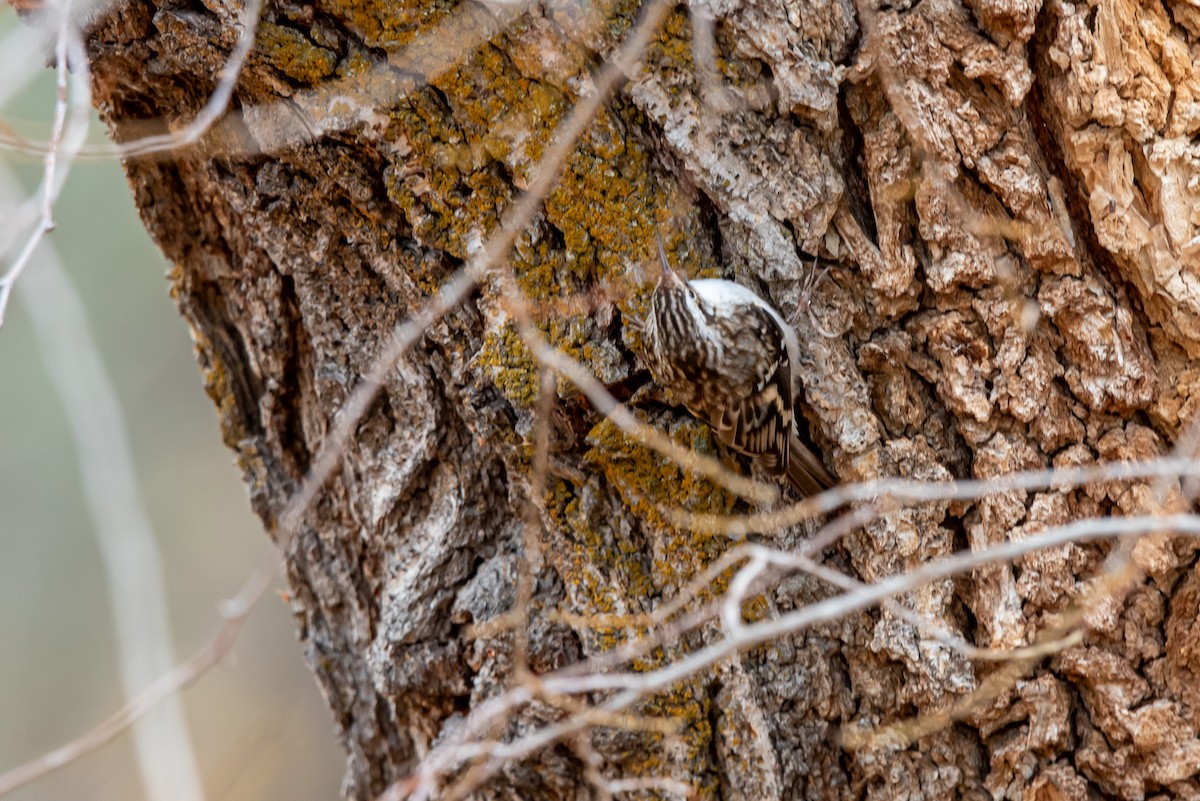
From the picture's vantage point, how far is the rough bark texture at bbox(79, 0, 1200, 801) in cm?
195

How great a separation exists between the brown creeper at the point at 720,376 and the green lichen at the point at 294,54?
2.37 feet

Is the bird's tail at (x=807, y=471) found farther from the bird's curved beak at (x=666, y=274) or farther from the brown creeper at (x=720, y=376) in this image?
the bird's curved beak at (x=666, y=274)

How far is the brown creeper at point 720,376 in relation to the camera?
7.14 ft

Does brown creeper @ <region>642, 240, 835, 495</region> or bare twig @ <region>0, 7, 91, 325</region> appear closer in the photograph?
bare twig @ <region>0, 7, 91, 325</region>

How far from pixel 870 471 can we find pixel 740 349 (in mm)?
504

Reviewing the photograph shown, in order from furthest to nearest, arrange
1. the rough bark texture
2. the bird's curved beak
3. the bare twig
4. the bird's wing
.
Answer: the bird's wing → the bird's curved beak → the rough bark texture → the bare twig

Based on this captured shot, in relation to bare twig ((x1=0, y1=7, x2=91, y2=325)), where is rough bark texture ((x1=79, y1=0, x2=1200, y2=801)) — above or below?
below

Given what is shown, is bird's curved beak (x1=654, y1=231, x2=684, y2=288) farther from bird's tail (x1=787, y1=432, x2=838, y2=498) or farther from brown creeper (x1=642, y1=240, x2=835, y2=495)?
bird's tail (x1=787, y1=432, x2=838, y2=498)

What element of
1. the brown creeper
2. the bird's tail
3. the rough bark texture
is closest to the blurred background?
the rough bark texture

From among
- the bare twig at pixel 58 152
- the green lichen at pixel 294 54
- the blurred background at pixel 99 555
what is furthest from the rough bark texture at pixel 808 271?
the blurred background at pixel 99 555

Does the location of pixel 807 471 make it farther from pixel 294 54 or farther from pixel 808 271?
pixel 294 54

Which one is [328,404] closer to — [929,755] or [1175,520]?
[929,755]

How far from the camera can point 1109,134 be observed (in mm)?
1926

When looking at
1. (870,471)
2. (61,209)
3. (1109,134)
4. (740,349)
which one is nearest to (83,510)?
(61,209)
